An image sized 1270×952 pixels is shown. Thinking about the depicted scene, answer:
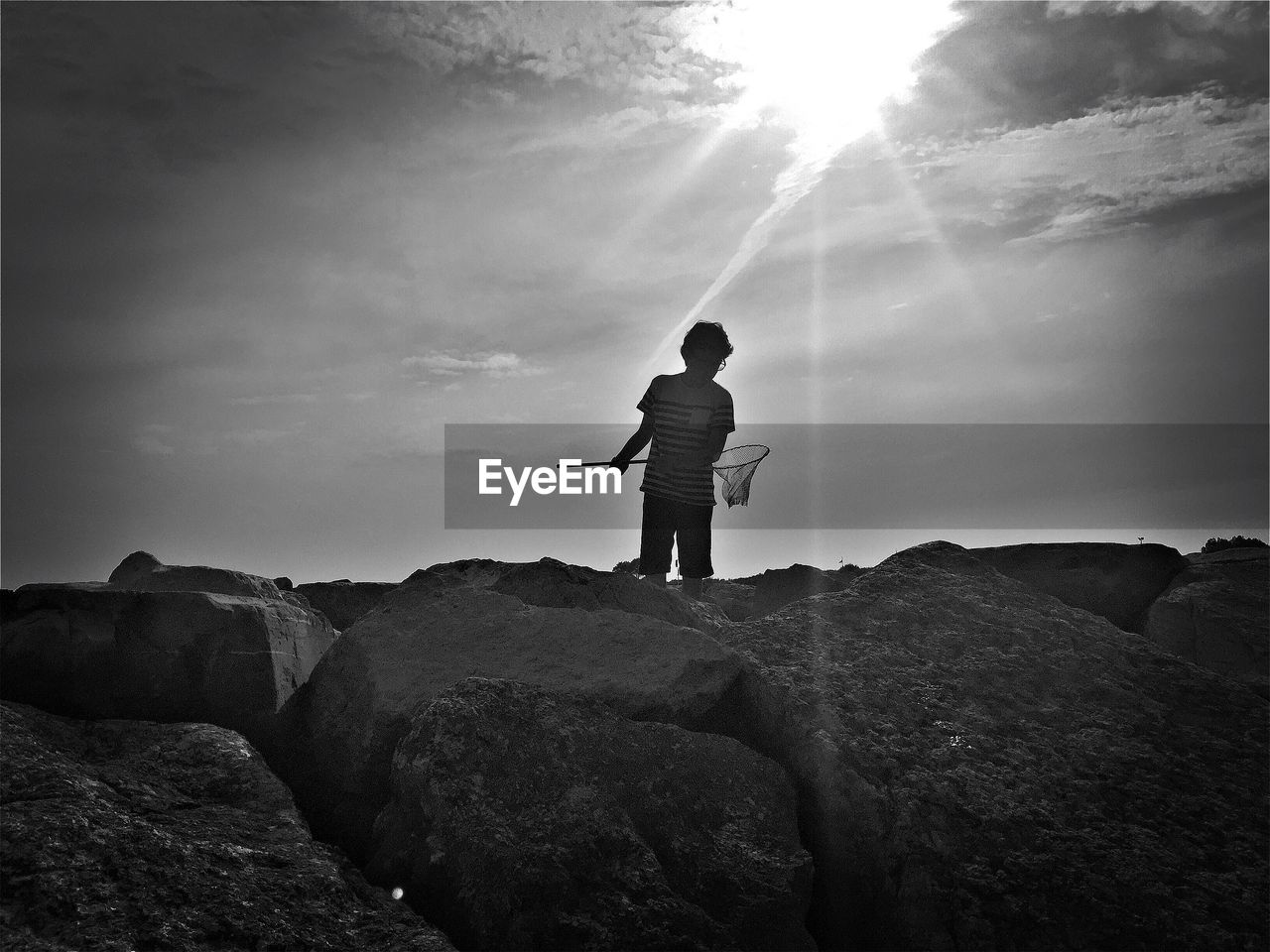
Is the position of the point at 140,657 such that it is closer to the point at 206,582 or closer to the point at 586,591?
the point at 206,582


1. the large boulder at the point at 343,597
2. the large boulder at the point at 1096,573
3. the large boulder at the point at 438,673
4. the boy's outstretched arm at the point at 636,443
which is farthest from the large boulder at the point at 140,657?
the large boulder at the point at 1096,573

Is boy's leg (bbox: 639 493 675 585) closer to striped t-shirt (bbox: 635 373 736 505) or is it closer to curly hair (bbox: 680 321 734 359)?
striped t-shirt (bbox: 635 373 736 505)

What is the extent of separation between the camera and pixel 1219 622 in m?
4.61

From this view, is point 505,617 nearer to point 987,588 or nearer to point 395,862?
point 395,862

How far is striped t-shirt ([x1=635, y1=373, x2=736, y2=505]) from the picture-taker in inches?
236

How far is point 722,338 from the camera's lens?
627 cm

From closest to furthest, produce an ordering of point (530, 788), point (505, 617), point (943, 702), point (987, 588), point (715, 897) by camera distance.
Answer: point (715, 897)
point (530, 788)
point (943, 702)
point (505, 617)
point (987, 588)

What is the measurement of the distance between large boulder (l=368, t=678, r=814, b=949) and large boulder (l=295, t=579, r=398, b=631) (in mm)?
2840

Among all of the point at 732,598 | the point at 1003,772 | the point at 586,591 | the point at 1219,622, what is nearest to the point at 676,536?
the point at 732,598

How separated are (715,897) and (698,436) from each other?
3967 millimetres

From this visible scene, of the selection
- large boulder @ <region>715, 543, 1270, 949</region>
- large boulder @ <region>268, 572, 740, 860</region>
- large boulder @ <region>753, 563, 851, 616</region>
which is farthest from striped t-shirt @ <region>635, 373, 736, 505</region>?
large boulder @ <region>268, 572, 740, 860</region>

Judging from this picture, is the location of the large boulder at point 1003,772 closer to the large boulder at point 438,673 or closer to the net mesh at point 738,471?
the large boulder at point 438,673

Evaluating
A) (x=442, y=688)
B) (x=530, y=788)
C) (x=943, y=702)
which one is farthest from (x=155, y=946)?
(x=943, y=702)

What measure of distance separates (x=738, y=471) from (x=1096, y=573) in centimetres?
241
